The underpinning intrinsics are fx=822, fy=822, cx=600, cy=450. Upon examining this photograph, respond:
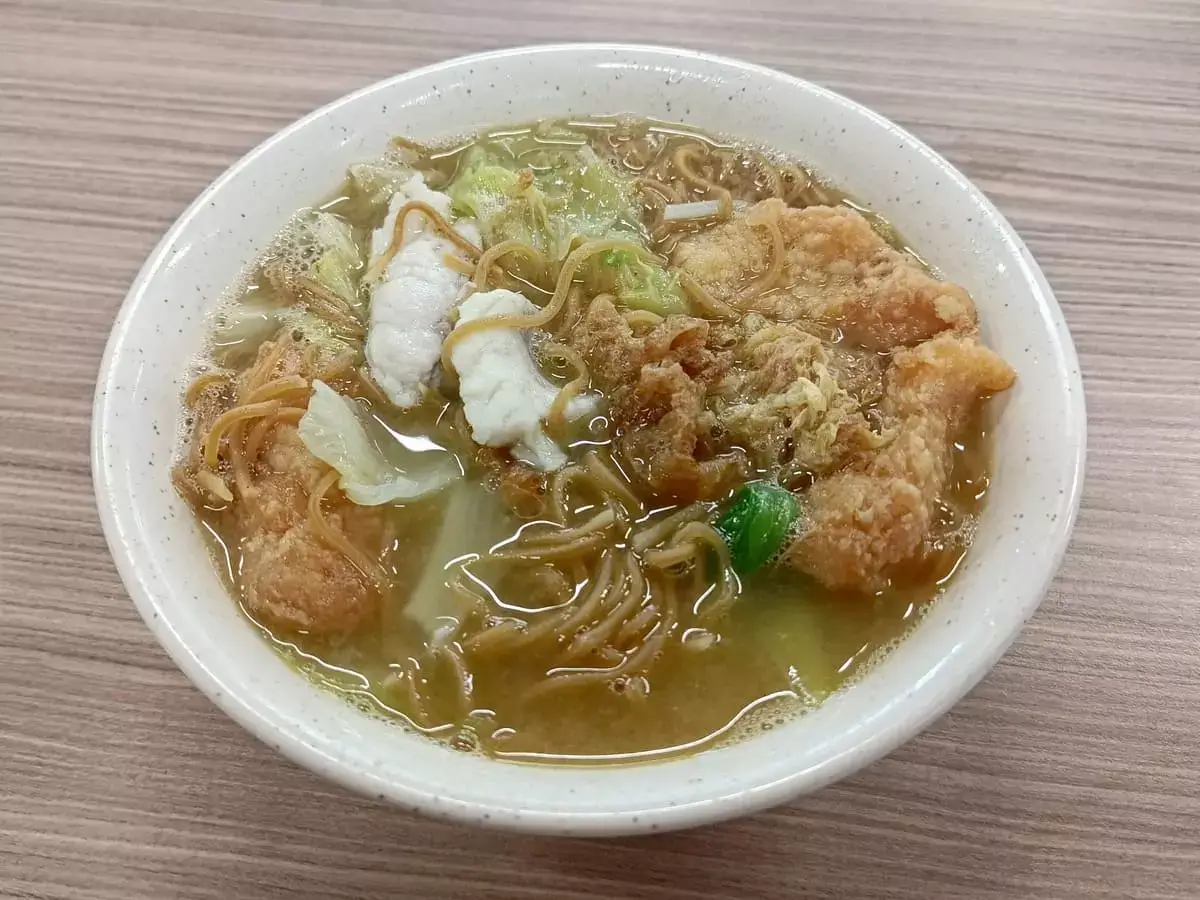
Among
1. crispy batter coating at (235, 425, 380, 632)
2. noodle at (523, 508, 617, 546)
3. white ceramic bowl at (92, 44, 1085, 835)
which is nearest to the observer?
white ceramic bowl at (92, 44, 1085, 835)

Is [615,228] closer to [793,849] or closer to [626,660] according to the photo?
[626,660]

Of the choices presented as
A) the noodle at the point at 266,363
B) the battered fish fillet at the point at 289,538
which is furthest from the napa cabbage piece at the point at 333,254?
the battered fish fillet at the point at 289,538

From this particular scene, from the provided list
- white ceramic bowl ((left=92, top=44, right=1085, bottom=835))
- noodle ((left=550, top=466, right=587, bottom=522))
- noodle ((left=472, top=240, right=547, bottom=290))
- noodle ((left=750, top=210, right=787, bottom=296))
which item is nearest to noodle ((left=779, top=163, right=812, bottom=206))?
white ceramic bowl ((left=92, top=44, right=1085, bottom=835))

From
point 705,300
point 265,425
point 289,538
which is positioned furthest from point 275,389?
point 705,300

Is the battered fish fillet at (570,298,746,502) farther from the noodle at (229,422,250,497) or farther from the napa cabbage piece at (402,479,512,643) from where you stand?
the noodle at (229,422,250,497)

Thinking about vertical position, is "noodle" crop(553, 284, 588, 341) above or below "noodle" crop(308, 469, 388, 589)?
above

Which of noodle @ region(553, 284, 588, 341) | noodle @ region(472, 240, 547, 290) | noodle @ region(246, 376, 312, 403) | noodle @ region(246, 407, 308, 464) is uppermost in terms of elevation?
noodle @ region(472, 240, 547, 290)
